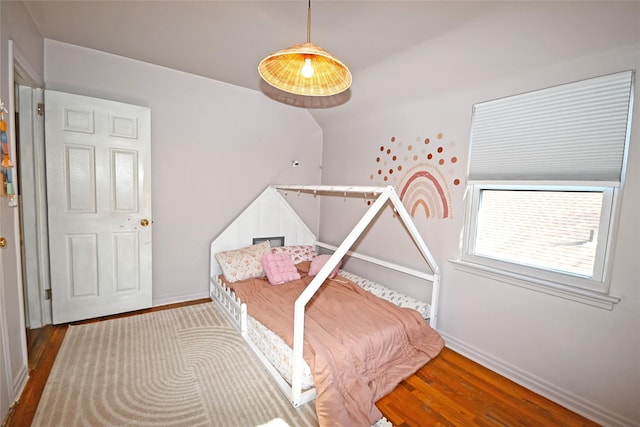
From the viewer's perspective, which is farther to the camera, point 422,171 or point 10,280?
point 422,171

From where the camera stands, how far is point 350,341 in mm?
1918

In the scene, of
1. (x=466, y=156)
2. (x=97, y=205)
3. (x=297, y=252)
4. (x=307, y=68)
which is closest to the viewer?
(x=307, y=68)

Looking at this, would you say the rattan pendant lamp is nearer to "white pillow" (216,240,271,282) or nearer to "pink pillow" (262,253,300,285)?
"pink pillow" (262,253,300,285)

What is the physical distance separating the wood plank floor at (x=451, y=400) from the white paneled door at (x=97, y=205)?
1.74 ft

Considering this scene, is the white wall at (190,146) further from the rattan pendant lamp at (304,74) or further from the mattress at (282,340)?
the rattan pendant lamp at (304,74)

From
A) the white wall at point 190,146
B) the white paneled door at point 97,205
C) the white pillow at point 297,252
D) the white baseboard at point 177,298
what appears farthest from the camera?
the white pillow at point 297,252

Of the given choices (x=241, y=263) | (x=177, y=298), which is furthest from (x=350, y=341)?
(x=177, y=298)

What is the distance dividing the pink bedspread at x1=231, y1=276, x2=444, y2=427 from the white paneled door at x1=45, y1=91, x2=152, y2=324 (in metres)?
1.10

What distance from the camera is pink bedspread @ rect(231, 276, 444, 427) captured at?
1.64 meters

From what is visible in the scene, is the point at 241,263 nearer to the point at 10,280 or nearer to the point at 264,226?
the point at 264,226

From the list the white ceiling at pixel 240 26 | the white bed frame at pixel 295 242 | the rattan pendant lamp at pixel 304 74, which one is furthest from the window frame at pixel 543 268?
the rattan pendant lamp at pixel 304 74

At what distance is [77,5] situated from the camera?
1933 mm

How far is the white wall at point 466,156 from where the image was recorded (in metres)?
1.59

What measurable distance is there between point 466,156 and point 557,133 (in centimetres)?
61
